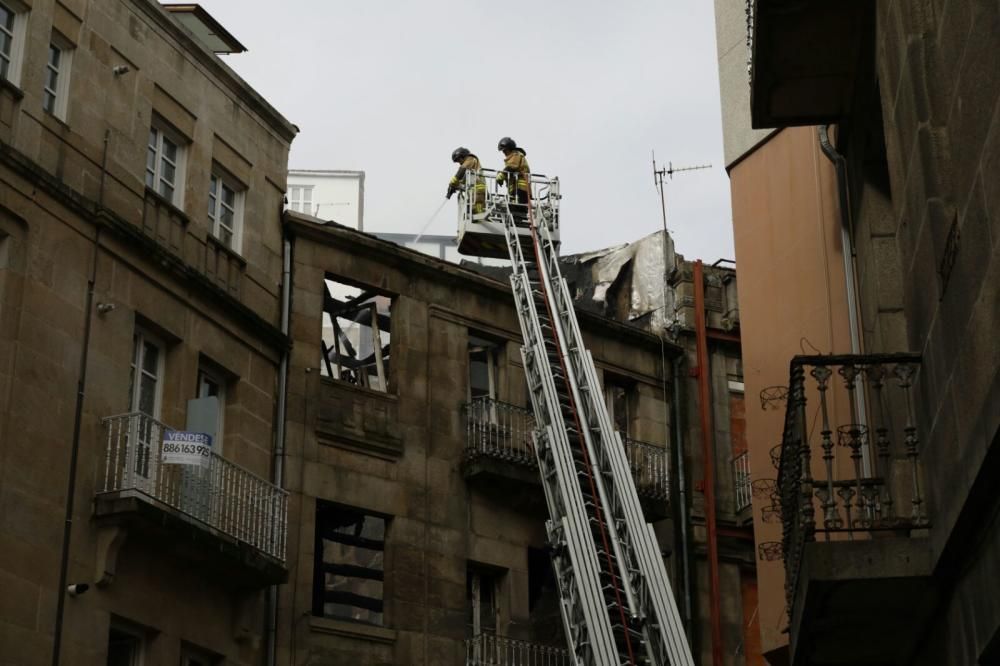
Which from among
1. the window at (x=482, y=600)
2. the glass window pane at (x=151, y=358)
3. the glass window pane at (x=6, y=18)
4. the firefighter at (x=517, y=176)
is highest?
the firefighter at (x=517, y=176)

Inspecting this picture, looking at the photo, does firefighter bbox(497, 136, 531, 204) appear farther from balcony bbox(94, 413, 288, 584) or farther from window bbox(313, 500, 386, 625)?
balcony bbox(94, 413, 288, 584)

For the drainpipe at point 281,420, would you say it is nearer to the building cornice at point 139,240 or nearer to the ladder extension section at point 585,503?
the building cornice at point 139,240

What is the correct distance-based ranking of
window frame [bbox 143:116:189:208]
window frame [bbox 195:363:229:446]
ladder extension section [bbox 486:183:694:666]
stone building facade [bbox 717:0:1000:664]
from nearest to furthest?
1. stone building facade [bbox 717:0:1000:664]
2. ladder extension section [bbox 486:183:694:666]
3. window frame [bbox 195:363:229:446]
4. window frame [bbox 143:116:189:208]

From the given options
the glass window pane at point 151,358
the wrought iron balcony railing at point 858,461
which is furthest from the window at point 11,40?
the wrought iron balcony railing at point 858,461

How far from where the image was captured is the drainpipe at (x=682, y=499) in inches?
1083

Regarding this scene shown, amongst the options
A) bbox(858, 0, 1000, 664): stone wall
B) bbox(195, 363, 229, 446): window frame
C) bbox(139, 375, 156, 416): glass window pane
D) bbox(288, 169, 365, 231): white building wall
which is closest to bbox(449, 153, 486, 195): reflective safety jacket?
bbox(195, 363, 229, 446): window frame

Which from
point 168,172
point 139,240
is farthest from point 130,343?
point 168,172

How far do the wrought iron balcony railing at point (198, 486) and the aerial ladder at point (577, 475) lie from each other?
369 cm

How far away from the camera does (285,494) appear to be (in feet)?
72.7

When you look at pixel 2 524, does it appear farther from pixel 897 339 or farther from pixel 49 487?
pixel 897 339

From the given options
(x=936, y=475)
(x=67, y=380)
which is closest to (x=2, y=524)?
(x=67, y=380)

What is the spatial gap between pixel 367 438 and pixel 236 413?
2.48 metres

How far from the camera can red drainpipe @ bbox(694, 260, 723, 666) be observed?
91.1 feet

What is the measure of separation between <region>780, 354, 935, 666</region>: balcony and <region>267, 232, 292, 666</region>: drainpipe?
10.0 metres
